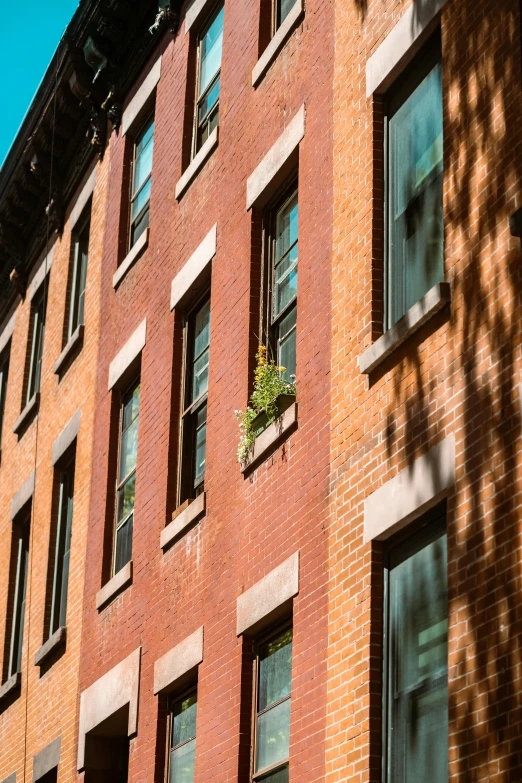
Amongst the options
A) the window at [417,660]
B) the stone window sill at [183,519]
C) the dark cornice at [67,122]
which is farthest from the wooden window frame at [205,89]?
the window at [417,660]

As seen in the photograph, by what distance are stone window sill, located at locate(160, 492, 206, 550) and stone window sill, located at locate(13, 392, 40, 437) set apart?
7.48 m

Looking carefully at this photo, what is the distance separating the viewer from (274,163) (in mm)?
13711

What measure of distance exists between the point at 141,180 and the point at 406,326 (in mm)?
9200

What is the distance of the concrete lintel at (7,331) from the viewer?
81.0ft

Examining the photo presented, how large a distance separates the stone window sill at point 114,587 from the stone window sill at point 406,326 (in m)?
5.67

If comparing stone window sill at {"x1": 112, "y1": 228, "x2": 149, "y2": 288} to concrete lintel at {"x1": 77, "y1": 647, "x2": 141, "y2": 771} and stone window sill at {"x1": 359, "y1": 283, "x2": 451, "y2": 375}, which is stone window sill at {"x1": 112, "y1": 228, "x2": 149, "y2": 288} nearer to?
concrete lintel at {"x1": 77, "y1": 647, "x2": 141, "y2": 771}

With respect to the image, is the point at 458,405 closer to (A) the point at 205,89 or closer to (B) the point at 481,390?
(B) the point at 481,390

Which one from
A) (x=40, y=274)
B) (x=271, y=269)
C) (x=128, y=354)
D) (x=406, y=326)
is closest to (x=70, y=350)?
(x=128, y=354)

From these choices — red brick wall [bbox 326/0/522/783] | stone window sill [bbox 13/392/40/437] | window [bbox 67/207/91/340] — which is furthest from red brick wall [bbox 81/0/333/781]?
stone window sill [bbox 13/392/40/437]

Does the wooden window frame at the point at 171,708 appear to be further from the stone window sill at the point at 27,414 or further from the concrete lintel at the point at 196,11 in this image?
the stone window sill at the point at 27,414

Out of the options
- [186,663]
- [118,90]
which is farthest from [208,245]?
[118,90]

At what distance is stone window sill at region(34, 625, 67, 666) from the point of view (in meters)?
17.7

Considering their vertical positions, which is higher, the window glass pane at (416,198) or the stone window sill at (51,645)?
the window glass pane at (416,198)

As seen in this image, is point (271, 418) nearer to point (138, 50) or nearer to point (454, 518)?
point (454, 518)
